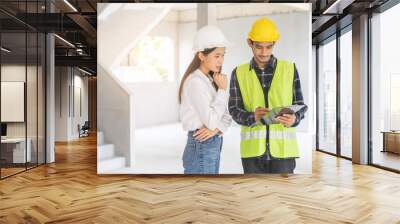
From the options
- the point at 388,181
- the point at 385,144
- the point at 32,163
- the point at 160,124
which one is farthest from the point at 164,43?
the point at 385,144

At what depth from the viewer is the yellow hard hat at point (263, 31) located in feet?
20.1

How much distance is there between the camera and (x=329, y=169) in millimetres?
7000

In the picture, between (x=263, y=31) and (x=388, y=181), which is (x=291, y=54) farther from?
(x=388, y=181)

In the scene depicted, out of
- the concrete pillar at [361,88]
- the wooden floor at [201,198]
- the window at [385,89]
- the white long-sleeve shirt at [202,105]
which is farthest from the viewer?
the concrete pillar at [361,88]

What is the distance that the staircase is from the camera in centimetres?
605

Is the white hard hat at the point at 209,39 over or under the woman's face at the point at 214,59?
over

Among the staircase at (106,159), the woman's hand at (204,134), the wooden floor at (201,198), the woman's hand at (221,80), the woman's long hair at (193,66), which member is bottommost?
the wooden floor at (201,198)

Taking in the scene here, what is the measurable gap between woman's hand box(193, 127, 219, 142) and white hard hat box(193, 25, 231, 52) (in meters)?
1.27

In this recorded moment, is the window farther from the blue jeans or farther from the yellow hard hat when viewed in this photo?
the blue jeans

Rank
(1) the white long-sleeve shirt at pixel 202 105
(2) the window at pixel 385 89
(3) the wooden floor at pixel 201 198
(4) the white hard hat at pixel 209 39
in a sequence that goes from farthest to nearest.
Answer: (2) the window at pixel 385 89
(4) the white hard hat at pixel 209 39
(1) the white long-sleeve shirt at pixel 202 105
(3) the wooden floor at pixel 201 198

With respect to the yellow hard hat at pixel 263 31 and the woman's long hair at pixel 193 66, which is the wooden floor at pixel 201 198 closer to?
the woman's long hair at pixel 193 66

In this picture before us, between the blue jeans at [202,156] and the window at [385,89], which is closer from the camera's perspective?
the blue jeans at [202,156]

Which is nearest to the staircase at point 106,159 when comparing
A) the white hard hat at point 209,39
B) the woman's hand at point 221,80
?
the woman's hand at point 221,80

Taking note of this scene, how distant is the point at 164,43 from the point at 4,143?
119 inches
